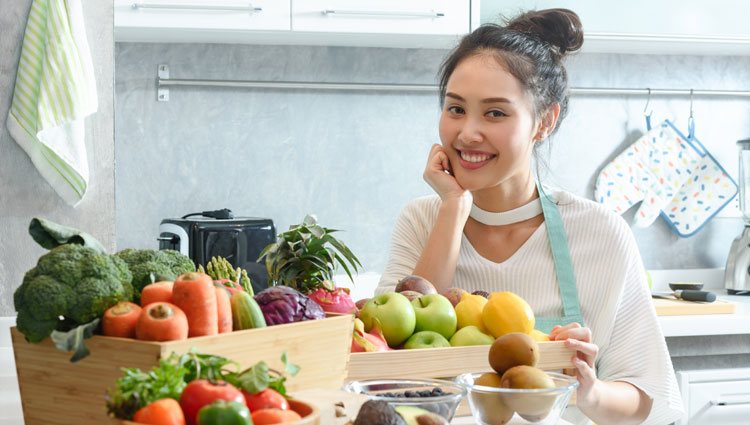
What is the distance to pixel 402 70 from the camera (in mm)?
3500

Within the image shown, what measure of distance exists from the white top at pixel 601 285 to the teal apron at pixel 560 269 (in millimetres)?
15

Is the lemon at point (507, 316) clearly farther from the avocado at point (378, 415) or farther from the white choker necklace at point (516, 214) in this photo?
the white choker necklace at point (516, 214)

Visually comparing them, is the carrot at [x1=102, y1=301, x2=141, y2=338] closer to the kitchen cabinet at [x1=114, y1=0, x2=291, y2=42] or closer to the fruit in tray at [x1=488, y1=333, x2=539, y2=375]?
the fruit in tray at [x1=488, y1=333, x2=539, y2=375]

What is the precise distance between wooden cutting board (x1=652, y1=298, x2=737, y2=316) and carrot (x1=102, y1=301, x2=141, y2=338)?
2184 mm

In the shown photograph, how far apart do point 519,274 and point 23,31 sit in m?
1.27

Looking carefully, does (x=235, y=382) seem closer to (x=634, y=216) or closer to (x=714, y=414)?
(x=714, y=414)

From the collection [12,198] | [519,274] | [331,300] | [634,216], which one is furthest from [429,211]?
[634,216]

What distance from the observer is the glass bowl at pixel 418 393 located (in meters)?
1.05

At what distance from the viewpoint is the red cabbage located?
116cm

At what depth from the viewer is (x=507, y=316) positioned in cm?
144

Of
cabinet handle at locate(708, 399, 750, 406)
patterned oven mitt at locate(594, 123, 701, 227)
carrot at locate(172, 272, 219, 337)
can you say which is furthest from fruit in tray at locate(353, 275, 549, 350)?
patterned oven mitt at locate(594, 123, 701, 227)

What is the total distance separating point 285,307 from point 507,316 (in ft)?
1.34

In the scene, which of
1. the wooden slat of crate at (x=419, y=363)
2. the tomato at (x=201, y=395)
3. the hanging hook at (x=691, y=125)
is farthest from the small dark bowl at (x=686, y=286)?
the tomato at (x=201, y=395)

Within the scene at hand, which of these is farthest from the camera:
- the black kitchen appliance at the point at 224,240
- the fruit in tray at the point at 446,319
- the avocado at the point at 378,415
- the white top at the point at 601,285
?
the black kitchen appliance at the point at 224,240
